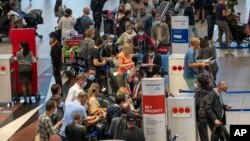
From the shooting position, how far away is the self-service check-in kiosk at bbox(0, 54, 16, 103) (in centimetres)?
2047

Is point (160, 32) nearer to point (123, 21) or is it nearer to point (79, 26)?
point (123, 21)

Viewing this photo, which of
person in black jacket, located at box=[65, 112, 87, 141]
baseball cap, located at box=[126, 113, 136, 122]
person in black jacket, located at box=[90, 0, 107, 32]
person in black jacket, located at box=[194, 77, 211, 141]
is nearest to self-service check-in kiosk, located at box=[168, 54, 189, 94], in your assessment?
person in black jacket, located at box=[194, 77, 211, 141]

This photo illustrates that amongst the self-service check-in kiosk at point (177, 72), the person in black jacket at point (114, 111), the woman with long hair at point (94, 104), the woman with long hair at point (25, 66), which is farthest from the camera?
the woman with long hair at point (25, 66)

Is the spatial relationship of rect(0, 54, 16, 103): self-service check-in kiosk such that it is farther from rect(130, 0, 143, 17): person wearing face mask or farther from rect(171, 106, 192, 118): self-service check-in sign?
rect(130, 0, 143, 17): person wearing face mask

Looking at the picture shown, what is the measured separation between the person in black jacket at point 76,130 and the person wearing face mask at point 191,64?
497cm

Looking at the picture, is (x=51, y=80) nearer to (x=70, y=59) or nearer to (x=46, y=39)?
(x=70, y=59)

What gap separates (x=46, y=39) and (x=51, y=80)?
6.88m

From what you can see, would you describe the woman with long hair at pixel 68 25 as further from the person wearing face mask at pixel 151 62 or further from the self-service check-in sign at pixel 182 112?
the self-service check-in sign at pixel 182 112

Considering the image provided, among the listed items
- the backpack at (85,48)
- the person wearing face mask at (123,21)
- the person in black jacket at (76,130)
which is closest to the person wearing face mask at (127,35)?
the backpack at (85,48)

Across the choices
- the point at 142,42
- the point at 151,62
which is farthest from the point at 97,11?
the point at 151,62

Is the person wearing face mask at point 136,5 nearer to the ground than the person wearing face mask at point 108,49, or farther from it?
farther from it

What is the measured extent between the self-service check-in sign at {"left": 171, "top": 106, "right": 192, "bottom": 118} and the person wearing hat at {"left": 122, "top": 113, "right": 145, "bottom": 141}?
1.44 metres

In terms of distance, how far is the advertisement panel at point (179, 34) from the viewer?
75.0ft

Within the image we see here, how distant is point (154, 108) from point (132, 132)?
2.66 feet
